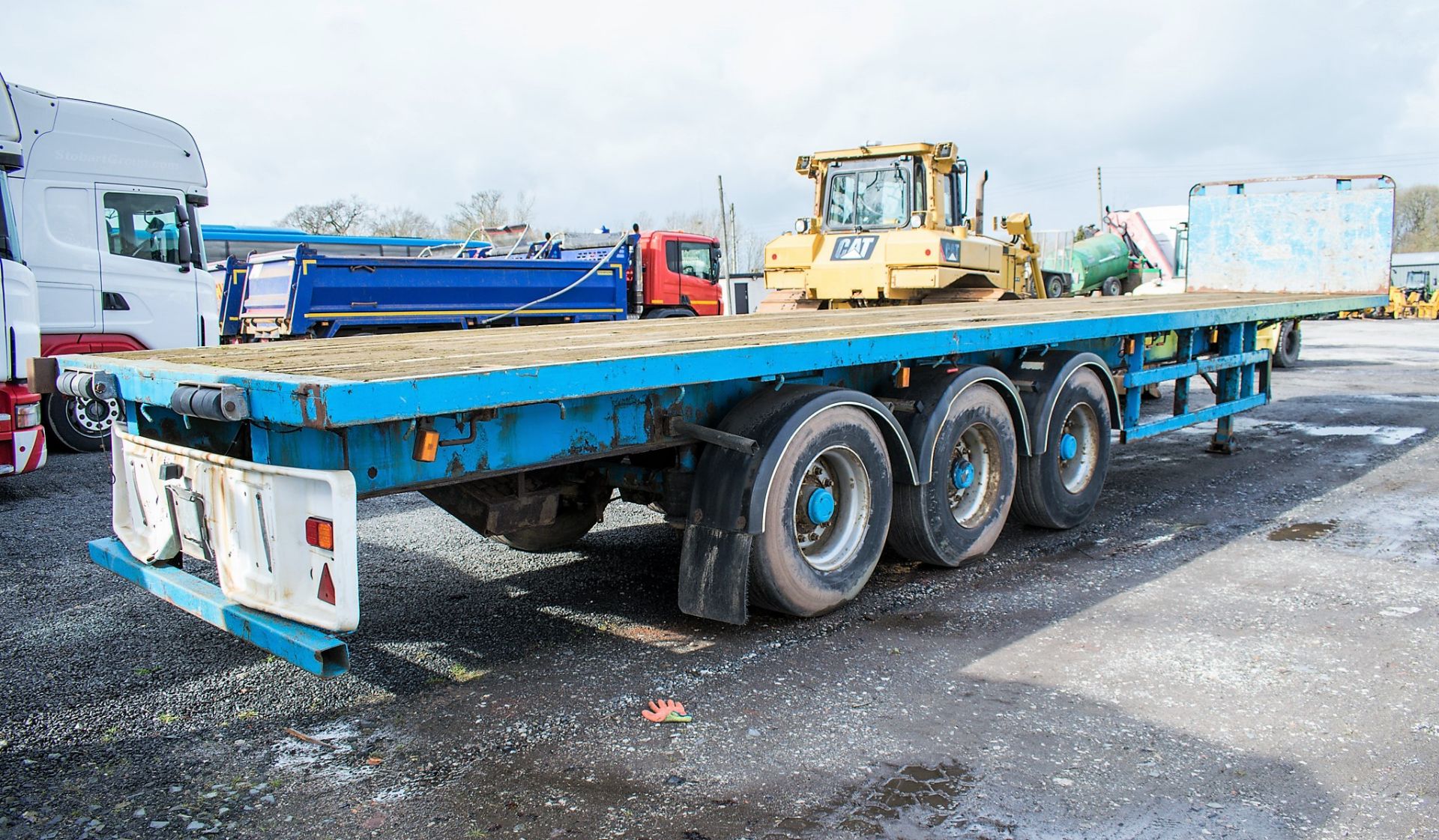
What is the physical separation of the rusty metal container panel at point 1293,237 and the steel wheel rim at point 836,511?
8.52 metres

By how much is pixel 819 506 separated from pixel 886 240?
7239mm

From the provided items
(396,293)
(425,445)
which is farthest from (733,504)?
(396,293)

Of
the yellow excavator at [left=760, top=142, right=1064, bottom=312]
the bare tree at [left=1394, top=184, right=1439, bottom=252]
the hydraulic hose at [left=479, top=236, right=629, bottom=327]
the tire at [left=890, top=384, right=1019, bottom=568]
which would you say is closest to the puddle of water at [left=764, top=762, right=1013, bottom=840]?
the tire at [left=890, top=384, right=1019, bottom=568]

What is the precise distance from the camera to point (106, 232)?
36.7 ft

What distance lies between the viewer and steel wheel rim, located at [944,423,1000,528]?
5785 mm

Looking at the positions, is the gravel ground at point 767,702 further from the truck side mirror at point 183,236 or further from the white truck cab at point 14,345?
the truck side mirror at point 183,236

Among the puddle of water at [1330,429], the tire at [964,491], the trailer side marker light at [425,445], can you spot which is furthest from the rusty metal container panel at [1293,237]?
the trailer side marker light at [425,445]

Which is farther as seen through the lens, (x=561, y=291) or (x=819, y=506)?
(x=561, y=291)

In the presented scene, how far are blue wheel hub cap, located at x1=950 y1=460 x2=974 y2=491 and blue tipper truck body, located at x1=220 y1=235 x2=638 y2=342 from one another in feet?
31.9

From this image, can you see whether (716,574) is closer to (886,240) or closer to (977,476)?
(977,476)

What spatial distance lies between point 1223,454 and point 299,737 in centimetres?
826

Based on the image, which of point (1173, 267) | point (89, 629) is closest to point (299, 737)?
point (89, 629)

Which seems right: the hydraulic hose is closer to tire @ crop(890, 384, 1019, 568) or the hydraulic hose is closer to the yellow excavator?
the yellow excavator

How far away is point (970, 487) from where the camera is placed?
5.89 metres
